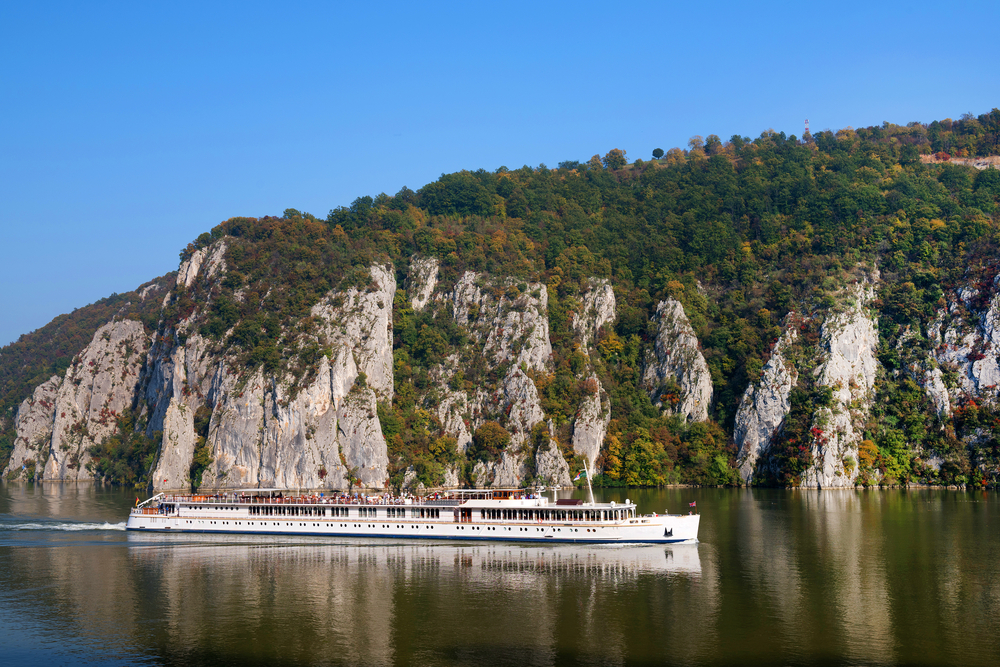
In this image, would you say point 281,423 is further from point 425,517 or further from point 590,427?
point 425,517

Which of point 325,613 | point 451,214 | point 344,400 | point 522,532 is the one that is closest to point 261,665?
point 325,613

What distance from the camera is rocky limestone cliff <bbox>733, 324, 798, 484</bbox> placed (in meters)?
128

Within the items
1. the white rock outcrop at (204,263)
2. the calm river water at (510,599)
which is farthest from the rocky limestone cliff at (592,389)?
the white rock outcrop at (204,263)

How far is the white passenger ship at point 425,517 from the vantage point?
6662cm

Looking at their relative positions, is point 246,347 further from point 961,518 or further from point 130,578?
point 961,518

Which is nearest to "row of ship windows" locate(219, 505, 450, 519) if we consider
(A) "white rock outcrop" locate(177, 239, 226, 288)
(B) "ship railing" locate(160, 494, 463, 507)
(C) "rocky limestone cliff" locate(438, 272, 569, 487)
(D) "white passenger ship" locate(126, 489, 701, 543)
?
(D) "white passenger ship" locate(126, 489, 701, 543)

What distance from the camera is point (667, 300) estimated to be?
152 m

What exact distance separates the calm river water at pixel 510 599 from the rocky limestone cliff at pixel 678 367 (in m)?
63.2

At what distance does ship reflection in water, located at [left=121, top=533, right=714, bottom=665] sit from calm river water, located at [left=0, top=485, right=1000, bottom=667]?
0.52ft

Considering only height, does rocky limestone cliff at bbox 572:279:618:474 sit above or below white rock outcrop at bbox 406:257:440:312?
below

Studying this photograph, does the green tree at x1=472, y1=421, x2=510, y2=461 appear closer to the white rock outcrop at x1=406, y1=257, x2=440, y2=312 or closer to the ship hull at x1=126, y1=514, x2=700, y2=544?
the white rock outcrop at x1=406, y1=257, x2=440, y2=312

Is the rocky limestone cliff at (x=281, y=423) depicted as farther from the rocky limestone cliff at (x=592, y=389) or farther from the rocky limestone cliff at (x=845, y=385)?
the rocky limestone cliff at (x=845, y=385)

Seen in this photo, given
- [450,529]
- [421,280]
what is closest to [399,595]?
[450,529]

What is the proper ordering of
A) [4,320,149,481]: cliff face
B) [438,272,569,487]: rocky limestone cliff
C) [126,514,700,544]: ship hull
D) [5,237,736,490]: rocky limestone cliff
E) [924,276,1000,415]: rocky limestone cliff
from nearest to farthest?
1. [126,514,700,544]: ship hull
2. [924,276,1000,415]: rocky limestone cliff
3. [5,237,736,490]: rocky limestone cliff
4. [438,272,569,487]: rocky limestone cliff
5. [4,320,149,481]: cliff face
